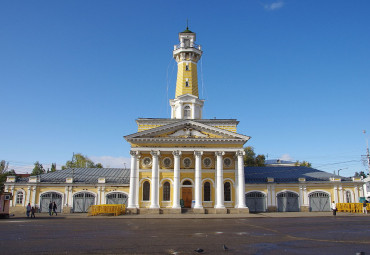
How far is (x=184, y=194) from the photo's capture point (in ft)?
122

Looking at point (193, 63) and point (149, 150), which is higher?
point (193, 63)

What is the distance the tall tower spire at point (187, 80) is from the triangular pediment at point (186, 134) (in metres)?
4.54

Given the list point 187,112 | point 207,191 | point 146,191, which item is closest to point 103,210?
point 146,191

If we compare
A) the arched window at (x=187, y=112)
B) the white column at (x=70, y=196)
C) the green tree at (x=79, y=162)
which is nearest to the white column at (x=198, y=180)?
the arched window at (x=187, y=112)

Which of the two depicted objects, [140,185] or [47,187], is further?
[47,187]

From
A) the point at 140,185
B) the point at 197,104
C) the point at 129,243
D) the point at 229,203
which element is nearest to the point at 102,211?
the point at 140,185

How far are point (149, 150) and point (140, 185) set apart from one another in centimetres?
429

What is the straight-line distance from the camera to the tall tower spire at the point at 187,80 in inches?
1626

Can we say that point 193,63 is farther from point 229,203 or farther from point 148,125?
point 229,203

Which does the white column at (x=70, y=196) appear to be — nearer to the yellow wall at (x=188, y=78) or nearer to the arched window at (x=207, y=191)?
the arched window at (x=207, y=191)

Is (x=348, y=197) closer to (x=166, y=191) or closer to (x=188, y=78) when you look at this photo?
(x=166, y=191)

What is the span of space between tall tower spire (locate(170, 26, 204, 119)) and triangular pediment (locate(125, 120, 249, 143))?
4.54m

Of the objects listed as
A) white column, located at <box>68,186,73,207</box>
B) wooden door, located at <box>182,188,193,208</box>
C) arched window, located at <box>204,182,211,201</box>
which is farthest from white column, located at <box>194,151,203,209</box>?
white column, located at <box>68,186,73,207</box>

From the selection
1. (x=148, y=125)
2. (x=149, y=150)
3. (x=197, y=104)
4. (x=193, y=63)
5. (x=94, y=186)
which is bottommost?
(x=94, y=186)
